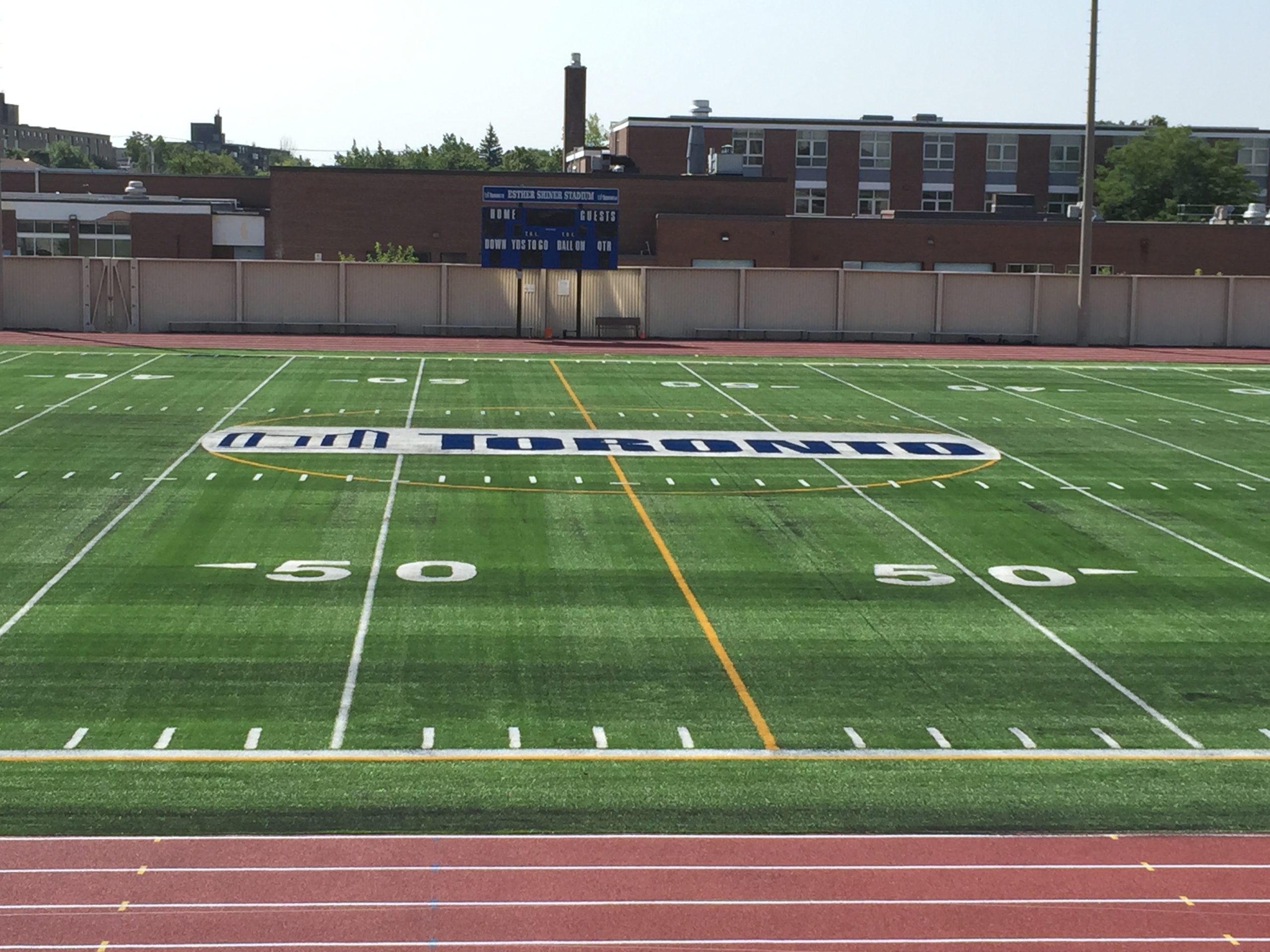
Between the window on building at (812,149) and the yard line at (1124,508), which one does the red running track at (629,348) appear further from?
the window on building at (812,149)

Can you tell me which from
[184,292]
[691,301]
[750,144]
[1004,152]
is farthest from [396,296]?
[1004,152]

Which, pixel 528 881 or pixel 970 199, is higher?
pixel 970 199

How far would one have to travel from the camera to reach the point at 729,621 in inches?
695

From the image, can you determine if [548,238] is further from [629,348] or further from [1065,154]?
[1065,154]

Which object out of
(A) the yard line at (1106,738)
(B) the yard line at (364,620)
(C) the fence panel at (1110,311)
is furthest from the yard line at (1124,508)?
(C) the fence panel at (1110,311)

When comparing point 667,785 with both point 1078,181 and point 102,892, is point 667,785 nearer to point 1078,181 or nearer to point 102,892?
point 102,892

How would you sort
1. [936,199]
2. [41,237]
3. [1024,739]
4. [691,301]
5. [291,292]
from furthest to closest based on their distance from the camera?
[936,199] < [41,237] < [691,301] < [291,292] < [1024,739]

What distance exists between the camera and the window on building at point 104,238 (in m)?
91.0

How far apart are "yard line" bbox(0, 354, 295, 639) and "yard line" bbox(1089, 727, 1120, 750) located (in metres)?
10.8

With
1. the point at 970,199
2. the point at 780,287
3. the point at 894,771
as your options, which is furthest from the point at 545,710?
the point at 970,199

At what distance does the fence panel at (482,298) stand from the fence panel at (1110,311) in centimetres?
1988

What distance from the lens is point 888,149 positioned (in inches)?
3930

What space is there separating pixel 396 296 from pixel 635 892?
150 ft

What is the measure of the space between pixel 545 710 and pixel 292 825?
3466mm
